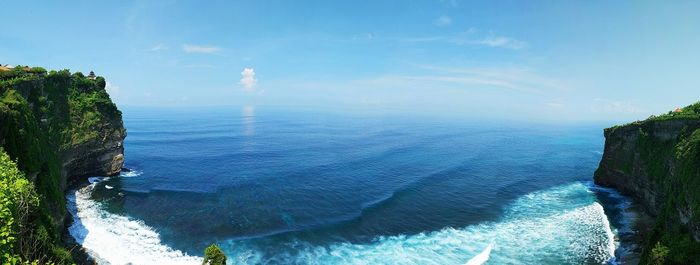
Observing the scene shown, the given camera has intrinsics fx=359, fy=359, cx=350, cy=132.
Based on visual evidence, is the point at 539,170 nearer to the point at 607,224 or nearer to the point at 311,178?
the point at 607,224

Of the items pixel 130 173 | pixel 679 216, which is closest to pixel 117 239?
pixel 130 173

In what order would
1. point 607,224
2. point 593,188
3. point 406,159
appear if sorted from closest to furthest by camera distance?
point 607,224, point 593,188, point 406,159

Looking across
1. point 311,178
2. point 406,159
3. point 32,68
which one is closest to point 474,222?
point 311,178

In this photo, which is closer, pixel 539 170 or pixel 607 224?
pixel 607 224

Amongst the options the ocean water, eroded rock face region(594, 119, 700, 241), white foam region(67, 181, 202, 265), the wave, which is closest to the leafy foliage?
eroded rock face region(594, 119, 700, 241)

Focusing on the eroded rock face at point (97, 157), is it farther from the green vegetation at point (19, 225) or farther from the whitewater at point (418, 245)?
the green vegetation at point (19, 225)

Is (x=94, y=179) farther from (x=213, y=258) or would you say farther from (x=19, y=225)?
(x=19, y=225)

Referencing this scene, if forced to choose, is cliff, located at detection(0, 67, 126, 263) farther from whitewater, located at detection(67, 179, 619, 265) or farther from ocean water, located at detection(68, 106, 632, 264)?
whitewater, located at detection(67, 179, 619, 265)
